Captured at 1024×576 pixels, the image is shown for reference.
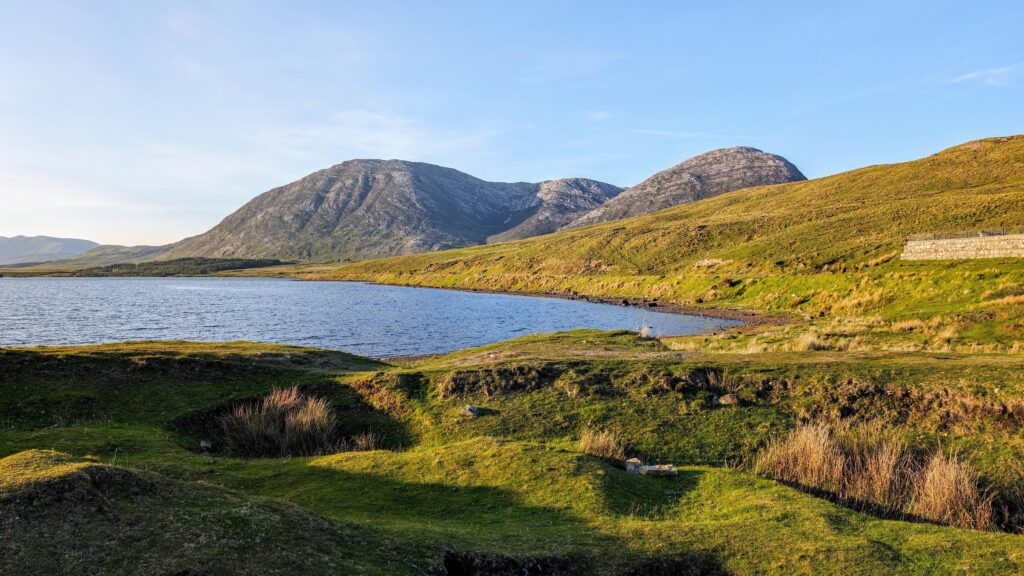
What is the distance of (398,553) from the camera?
1061 centimetres

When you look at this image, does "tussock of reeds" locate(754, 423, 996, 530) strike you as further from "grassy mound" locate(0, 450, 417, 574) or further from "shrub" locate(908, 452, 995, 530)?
"grassy mound" locate(0, 450, 417, 574)

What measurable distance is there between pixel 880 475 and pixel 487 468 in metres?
12.6

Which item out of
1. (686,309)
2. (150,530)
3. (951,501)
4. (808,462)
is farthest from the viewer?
(686,309)

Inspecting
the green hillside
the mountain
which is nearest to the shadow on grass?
the mountain

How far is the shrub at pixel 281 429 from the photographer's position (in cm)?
2282

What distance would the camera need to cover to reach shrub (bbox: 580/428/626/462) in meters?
20.4

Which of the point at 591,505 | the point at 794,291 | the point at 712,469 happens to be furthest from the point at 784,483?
the point at 794,291

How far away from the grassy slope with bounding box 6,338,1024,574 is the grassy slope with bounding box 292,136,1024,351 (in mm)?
18718

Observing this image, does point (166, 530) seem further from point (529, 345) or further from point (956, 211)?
point (956, 211)

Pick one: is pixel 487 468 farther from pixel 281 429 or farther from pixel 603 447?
pixel 281 429

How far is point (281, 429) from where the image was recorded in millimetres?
24078

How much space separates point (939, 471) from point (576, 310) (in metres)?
80.0

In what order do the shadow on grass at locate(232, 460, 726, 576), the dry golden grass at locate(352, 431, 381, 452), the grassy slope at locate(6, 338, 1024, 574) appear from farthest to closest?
1. the dry golden grass at locate(352, 431, 381, 452)
2. the shadow on grass at locate(232, 460, 726, 576)
3. the grassy slope at locate(6, 338, 1024, 574)

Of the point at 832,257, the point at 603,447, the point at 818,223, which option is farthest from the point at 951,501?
the point at 818,223
